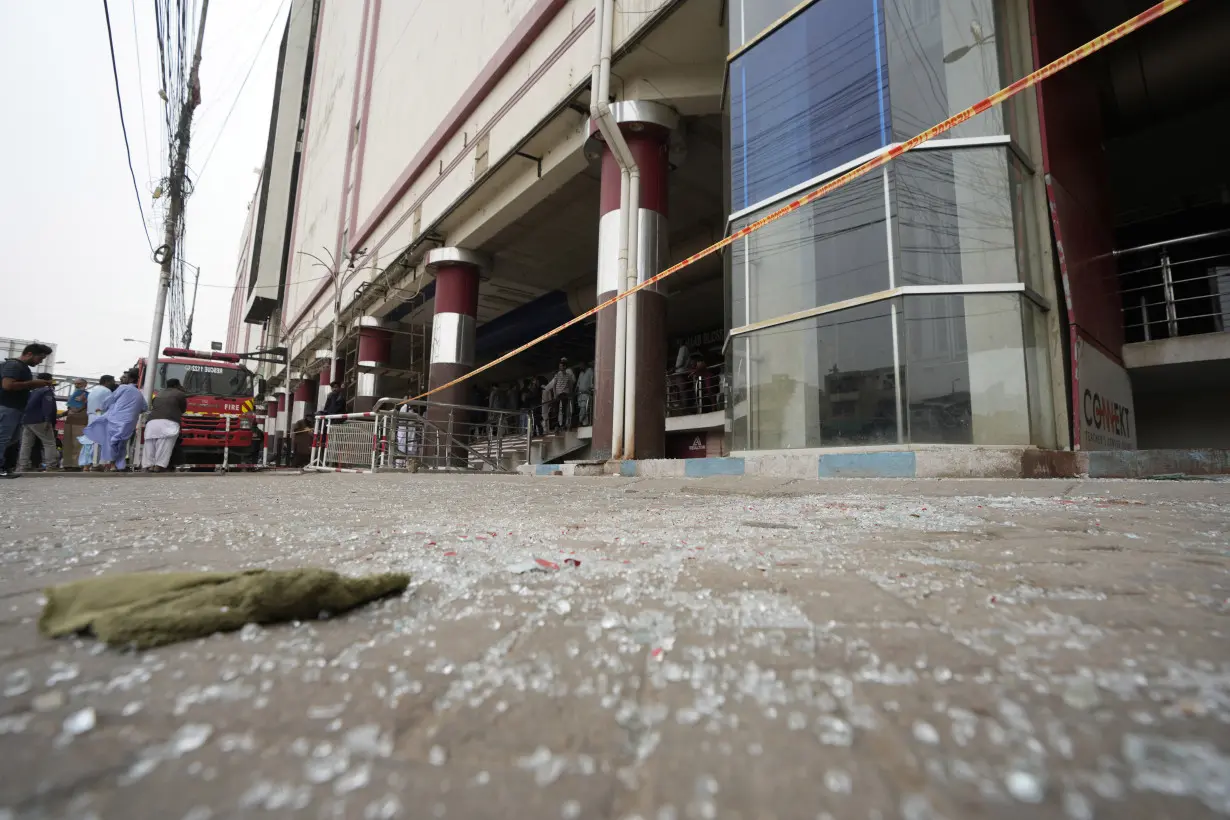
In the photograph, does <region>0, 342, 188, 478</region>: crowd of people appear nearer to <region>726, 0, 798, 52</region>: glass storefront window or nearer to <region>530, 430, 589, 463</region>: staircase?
<region>530, 430, 589, 463</region>: staircase

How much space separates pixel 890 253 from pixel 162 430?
904cm

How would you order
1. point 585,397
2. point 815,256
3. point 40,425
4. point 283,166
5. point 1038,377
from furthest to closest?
point 283,166 → point 585,397 → point 40,425 → point 815,256 → point 1038,377

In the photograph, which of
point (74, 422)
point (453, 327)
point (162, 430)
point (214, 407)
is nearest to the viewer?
point (162, 430)

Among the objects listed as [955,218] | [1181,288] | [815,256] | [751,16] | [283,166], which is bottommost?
[815,256]

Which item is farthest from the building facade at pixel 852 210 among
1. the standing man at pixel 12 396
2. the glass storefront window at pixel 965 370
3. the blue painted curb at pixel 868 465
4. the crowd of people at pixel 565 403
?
the standing man at pixel 12 396

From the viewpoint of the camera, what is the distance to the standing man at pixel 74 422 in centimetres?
922

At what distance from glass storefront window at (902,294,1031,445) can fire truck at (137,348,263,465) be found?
10474 millimetres

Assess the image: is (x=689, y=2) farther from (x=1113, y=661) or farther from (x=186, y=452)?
(x=186, y=452)

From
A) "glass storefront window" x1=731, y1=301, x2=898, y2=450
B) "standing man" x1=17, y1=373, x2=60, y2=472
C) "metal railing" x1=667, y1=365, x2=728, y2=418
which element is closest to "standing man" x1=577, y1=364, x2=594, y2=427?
"metal railing" x1=667, y1=365, x2=728, y2=418

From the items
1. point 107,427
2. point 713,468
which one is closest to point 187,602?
point 713,468

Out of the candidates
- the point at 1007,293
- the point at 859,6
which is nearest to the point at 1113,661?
the point at 1007,293

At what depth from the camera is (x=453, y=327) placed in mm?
10570

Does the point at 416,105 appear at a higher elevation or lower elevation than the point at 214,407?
higher

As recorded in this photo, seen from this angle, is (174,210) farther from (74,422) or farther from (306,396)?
(306,396)
